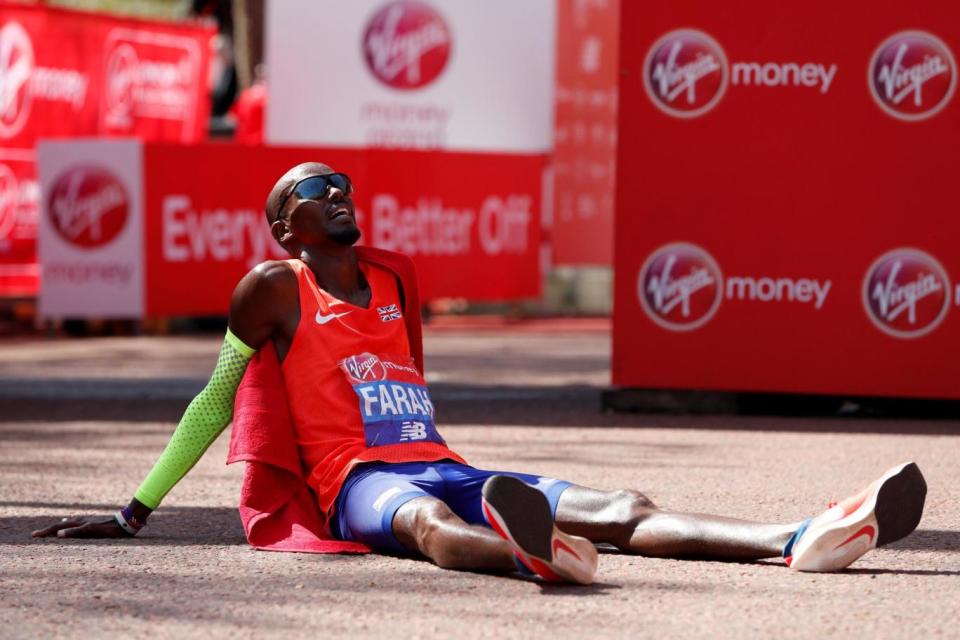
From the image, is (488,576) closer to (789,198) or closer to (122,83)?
(789,198)

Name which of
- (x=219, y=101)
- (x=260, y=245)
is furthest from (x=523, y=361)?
(x=219, y=101)

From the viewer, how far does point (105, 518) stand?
5.76 metres

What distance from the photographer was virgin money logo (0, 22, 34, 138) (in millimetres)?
15883

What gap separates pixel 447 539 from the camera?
470 centimetres

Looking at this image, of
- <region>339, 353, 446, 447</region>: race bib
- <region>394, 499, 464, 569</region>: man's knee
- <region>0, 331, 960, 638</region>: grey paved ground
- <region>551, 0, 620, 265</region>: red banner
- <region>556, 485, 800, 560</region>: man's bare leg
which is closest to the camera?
<region>0, 331, 960, 638</region>: grey paved ground

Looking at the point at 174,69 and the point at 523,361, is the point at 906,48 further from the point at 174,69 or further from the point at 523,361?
the point at 174,69

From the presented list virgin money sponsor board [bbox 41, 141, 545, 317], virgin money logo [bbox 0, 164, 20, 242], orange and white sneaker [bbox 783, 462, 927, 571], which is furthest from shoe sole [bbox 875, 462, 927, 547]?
virgin money logo [bbox 0, 164, 20, 242]

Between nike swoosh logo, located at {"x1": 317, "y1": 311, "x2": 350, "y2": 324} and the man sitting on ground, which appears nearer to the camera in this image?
the man sitting on ground

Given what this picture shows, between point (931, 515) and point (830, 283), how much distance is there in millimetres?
3129

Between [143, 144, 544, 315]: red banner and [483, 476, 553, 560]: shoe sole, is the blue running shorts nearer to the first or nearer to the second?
[483, 476, 553, 560]: shoe sole

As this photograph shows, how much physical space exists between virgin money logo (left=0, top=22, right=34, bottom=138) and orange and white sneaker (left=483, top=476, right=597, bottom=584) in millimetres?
12419

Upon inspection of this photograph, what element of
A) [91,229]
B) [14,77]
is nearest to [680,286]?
[91,229]

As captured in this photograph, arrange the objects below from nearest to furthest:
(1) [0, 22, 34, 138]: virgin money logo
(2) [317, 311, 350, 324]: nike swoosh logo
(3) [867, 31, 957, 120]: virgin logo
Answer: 1. (2) [317, 311, 350, 324]: nike swoosh logo
2. (3) [867, 31, 957, 120]: virgin logo
3. (1) [0, 22, 34, 138]: virgin money logo

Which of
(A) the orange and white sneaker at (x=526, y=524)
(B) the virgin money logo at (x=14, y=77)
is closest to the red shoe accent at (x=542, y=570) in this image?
(A) the orange and white sneaker at (x=526, y=524)
